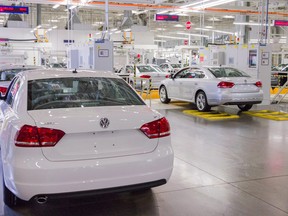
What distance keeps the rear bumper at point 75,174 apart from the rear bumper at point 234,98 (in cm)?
736

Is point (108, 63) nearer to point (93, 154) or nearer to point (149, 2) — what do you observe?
point (149, 2)

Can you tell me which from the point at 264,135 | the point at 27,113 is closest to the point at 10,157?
the point at 27,113

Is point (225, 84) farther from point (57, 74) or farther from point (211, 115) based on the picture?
point (57, 74)

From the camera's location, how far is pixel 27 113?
360 centimetres

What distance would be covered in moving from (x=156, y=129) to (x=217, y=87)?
7.35 m

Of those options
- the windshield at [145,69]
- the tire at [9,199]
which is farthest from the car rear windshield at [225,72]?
the tire at [9,199]

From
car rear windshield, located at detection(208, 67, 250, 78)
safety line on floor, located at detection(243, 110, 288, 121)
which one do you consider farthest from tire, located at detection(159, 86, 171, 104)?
safety line on floor, located at detection(243, 110, 288, 121)

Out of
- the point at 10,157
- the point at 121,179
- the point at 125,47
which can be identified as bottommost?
the point at 121,179

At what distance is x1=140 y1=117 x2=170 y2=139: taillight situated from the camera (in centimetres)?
374

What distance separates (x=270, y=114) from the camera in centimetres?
1130

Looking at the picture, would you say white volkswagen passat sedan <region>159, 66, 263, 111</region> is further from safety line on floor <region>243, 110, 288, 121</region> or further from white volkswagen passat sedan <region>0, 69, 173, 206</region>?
white volkswagen passat sedan <region>0, 69, 173, 206</region>

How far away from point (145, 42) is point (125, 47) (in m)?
10.2

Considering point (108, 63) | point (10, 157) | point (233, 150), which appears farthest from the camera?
point (108, 63)

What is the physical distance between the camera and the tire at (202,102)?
11.4 metres
